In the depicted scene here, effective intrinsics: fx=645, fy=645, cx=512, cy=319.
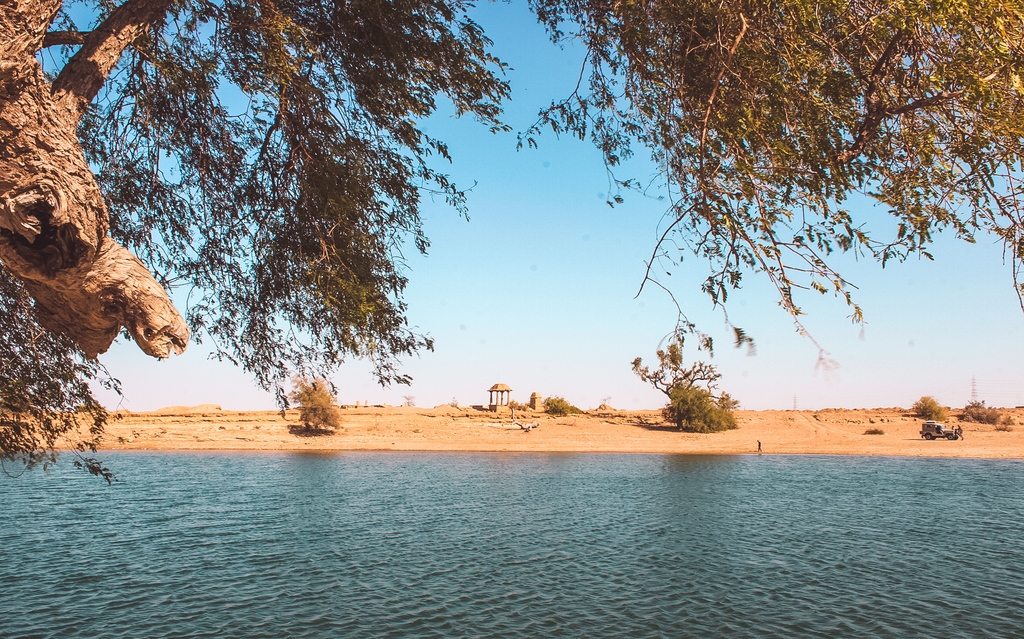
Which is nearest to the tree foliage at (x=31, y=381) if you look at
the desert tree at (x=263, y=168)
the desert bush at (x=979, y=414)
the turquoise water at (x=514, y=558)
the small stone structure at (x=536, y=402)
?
the desert tree at (x=263, y=168)

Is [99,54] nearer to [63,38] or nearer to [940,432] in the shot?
[63,38]

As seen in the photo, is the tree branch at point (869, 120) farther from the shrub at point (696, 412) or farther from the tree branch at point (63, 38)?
the shrub at point (696, 412)

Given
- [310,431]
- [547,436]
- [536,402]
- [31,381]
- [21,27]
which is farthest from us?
[536,402]

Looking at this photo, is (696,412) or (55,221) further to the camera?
(696,412)

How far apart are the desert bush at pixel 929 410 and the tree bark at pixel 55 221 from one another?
93.4 metres

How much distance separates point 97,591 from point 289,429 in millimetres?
57754

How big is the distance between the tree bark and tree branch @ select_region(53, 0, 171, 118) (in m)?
0.35

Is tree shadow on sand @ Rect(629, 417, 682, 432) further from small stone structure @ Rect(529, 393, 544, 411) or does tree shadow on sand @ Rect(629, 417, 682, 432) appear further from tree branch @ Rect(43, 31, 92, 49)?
tree branch @ Rect(43, 31, 92, 49)

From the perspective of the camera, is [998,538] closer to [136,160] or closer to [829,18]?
[829,18]

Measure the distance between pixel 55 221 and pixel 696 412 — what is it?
74331mm

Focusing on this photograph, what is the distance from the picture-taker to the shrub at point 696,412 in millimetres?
73625

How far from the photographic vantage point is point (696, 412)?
73.8m

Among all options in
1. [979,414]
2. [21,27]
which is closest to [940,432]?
[979,414]

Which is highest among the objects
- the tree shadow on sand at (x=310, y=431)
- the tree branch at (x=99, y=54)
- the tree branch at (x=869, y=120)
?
the tree branch at (x=99, y=54)
